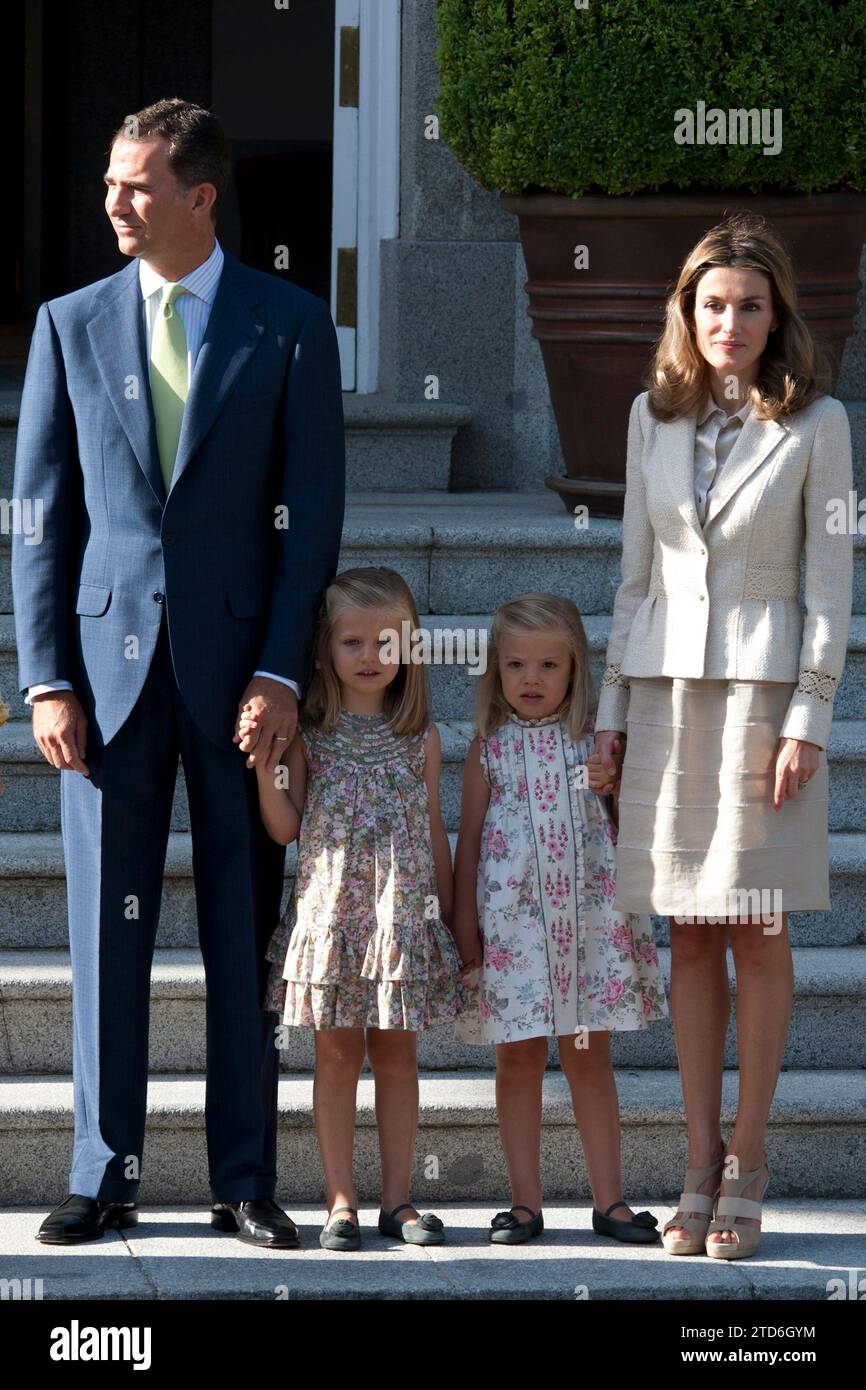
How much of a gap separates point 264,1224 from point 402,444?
3.06m

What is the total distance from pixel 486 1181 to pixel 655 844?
799mm

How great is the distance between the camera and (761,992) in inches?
134

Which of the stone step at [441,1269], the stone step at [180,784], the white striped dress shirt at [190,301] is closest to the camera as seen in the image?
the stone step at [441,1269]

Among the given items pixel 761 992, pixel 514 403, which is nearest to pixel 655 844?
pixel 761 992

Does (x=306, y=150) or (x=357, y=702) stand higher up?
(x=306, y=150)

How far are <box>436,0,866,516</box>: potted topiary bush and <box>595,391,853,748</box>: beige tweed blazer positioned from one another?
1.33 m

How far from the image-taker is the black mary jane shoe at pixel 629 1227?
348 centimetres

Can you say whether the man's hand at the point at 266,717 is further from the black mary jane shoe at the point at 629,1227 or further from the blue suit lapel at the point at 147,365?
the black mary jane shoe at the point at 629,1227

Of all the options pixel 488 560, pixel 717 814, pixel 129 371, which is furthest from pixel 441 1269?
pixel 488 560

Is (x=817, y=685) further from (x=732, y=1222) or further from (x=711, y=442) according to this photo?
(x=732, y=1222)

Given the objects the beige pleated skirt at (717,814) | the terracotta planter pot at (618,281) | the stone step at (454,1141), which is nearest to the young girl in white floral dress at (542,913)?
the beige pleated skirt at (717,814)

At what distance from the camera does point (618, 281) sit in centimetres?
508

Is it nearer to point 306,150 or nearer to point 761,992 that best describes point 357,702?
point 761,992

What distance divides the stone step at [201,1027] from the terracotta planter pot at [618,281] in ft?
5.34
